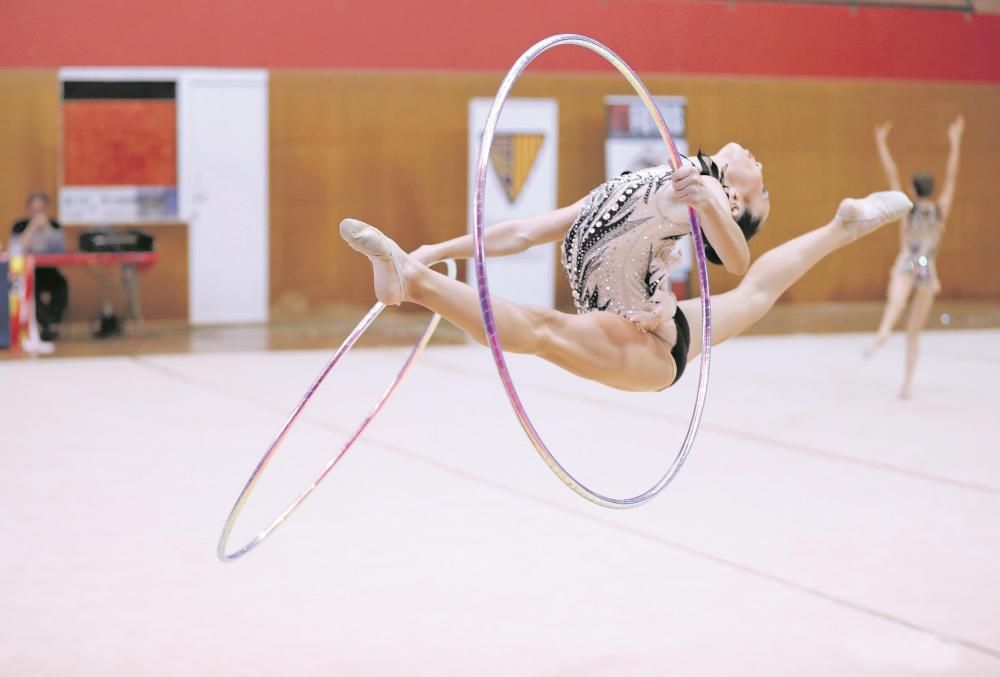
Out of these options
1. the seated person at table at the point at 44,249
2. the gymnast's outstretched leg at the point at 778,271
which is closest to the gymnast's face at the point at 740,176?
the gymnast's outstretched leg at the point at 778,271

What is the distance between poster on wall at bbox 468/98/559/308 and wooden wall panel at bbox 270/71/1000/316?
604 millimetres

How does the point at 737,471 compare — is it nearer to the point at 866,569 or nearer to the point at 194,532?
the point at 866,569

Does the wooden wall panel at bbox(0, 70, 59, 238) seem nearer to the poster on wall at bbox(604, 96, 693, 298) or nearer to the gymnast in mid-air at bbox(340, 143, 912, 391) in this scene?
the poster on wall at bbox(604, 96, 693, 298)

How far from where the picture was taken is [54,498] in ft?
21.4

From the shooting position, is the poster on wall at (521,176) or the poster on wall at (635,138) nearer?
the poster on wall at (521,176)

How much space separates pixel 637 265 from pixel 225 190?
9.72 m

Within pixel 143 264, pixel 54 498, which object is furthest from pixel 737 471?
pixel 143 264

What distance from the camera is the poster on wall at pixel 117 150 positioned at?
12.6 metres

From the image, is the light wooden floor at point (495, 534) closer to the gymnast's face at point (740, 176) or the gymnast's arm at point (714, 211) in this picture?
the gymnast's arm at point (714, 211)

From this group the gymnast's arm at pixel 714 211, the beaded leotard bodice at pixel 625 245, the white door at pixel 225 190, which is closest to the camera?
the gymnast's arm at pixel 714 211

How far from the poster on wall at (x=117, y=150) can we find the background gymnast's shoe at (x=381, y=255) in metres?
9.72

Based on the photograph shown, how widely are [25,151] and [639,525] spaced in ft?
28.9

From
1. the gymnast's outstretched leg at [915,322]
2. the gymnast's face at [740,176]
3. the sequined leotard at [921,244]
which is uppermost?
the gymnast's face at [740,176]

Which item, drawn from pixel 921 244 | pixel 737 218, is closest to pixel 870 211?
pixel 737 218
